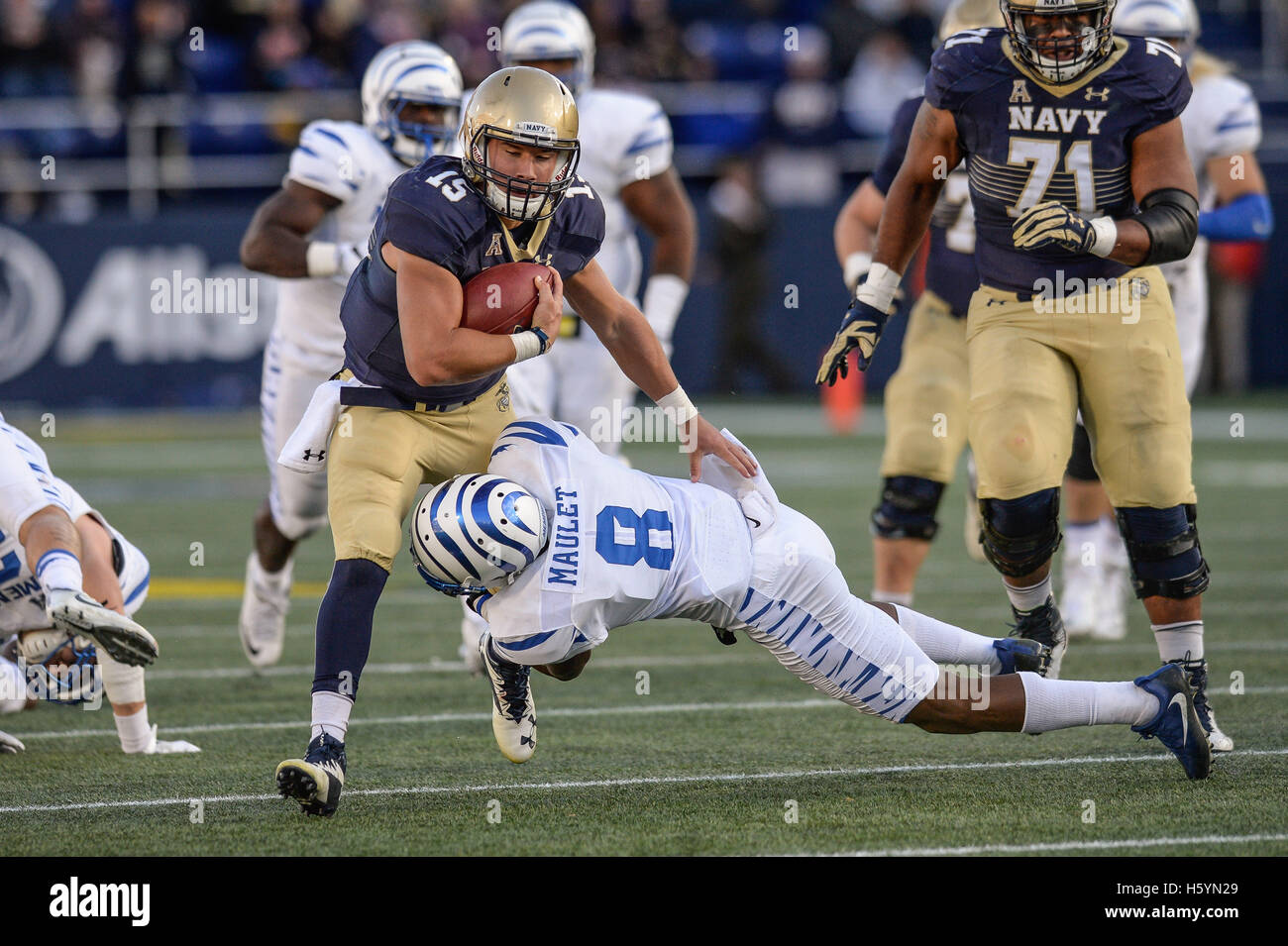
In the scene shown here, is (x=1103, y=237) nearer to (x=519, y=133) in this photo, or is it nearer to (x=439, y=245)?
(x=519, y=133)

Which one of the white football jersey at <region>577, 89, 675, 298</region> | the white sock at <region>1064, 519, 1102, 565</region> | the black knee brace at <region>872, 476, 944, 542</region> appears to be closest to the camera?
the black knee brace at <region>872, 476, 944, 542</region>

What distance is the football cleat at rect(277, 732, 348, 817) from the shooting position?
12.9ft

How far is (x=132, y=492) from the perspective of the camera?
11.3 m

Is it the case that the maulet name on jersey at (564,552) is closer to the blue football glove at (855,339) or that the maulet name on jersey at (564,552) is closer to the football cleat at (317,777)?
the football cleat at (317,777)

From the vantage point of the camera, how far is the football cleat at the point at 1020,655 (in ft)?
14.4

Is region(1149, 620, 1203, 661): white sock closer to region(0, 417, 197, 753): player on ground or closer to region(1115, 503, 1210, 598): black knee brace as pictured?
region(1115, 503, 1210, 598): black knee brace

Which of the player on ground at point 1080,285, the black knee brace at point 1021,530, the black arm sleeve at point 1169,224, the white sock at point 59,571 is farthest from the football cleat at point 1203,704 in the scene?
the white sock at point 59,571

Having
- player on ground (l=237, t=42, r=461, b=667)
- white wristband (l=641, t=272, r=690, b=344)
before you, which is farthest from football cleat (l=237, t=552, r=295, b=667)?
white wristband (l=641, t=272, r=690, b=344)

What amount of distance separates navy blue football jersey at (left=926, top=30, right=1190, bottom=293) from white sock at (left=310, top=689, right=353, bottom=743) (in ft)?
6.45

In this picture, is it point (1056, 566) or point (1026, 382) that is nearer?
point (1026, 382)
